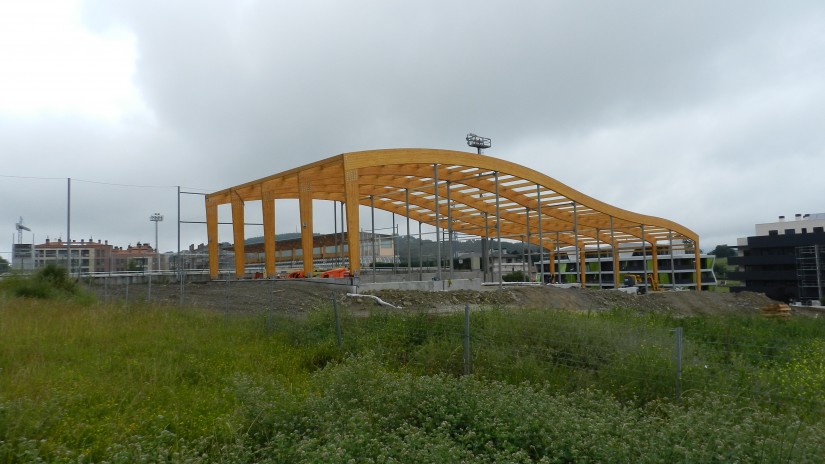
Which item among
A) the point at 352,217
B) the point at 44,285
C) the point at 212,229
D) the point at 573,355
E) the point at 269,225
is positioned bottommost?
the point at 573,355

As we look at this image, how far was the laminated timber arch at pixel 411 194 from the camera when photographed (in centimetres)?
2261

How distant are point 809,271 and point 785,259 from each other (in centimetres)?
557

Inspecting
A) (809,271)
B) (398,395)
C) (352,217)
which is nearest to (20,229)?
(352,217)

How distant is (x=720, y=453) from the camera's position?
4133 mm

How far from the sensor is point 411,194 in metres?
31.3

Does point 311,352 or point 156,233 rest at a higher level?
point 156,233

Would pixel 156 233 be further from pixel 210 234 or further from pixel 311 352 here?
pixel 311 352

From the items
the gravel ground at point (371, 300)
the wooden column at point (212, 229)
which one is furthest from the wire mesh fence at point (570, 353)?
the wooden column at point (212, 229)

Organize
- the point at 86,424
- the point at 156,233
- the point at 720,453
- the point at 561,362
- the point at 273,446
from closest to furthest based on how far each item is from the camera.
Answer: the point at 720,453
the point at 273,446
the point at 86,424
the point at 561,362
the point at 156,233

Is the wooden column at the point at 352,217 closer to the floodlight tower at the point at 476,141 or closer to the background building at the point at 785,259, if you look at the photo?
the floodlight tower at the point at 476,141

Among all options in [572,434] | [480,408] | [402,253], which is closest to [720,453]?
[572,434]

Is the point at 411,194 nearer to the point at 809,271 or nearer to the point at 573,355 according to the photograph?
the point at 573,355

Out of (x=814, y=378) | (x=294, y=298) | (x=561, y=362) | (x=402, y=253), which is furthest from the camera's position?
(x=402, y=253)

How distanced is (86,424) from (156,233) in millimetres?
25291
